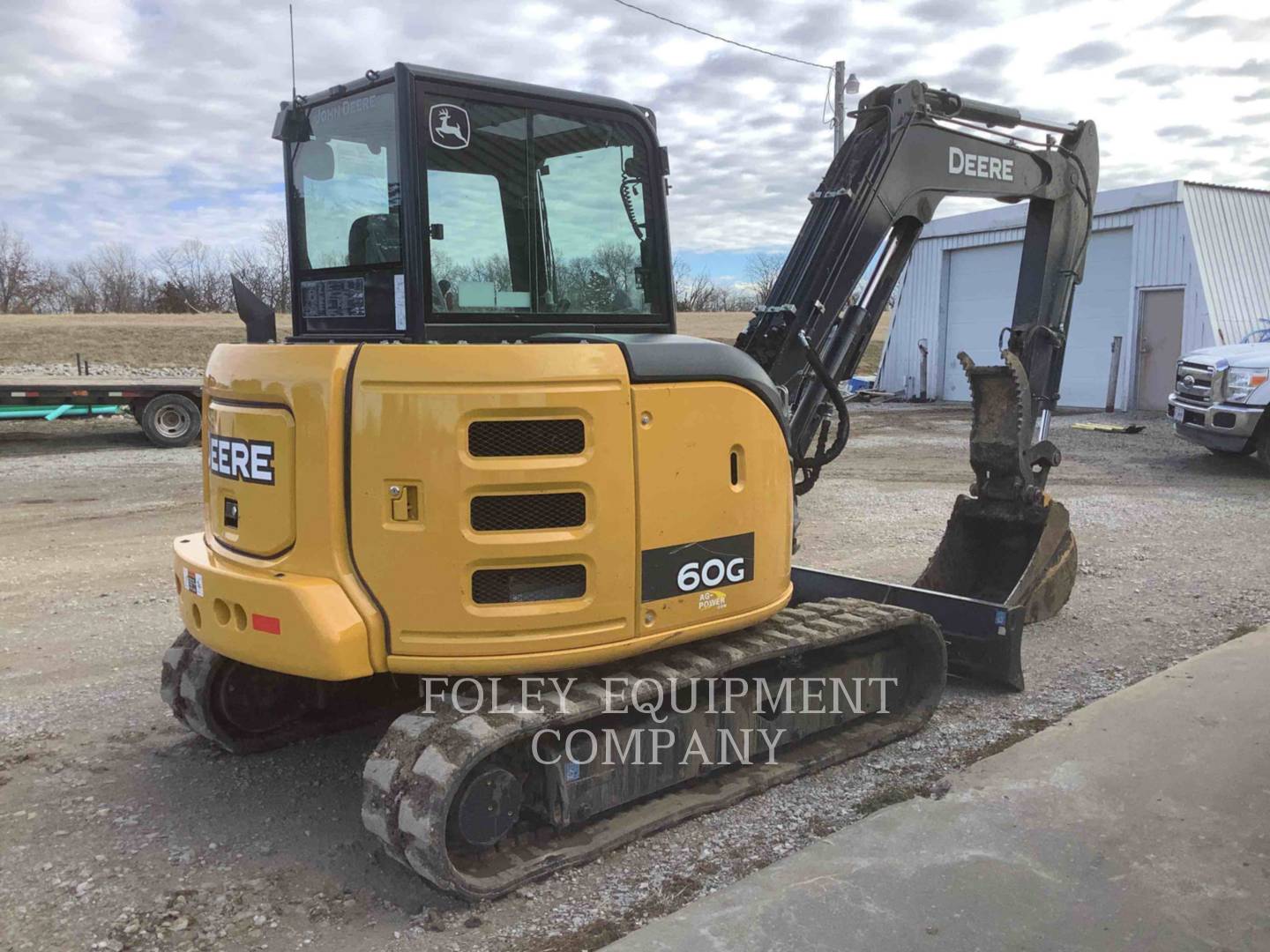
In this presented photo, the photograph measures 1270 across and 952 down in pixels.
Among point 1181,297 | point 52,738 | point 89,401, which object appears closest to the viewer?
point 52,738

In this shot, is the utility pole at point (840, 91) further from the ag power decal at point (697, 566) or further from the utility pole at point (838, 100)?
the ag power decal at point (697, 566)

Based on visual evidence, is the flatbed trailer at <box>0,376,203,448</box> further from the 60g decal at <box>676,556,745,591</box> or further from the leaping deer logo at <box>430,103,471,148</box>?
the 60g decal at <box>676,556,745,591</box>

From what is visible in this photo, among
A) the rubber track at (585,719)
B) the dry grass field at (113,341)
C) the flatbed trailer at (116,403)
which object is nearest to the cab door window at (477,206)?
the rubber track at (585,719)

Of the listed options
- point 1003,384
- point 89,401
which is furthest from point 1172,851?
point 89,401

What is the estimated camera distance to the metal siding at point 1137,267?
18875mm

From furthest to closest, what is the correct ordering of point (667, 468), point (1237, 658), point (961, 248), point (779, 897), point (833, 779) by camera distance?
point (961, 248)
point (1237, 658)
point (833, 779)
point (667, 468)
point (779, 897)

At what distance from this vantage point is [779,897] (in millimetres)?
3479

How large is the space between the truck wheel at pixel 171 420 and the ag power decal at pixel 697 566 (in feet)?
44.3

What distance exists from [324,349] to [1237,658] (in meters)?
5.22

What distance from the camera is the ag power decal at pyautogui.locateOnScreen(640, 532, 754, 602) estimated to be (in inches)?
150

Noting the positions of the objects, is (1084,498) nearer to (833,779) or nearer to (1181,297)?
(833,779)

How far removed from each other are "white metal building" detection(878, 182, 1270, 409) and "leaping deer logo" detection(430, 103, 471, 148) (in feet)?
59.9

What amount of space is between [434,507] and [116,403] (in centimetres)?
1416

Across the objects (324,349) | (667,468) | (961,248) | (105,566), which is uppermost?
(961,248)
